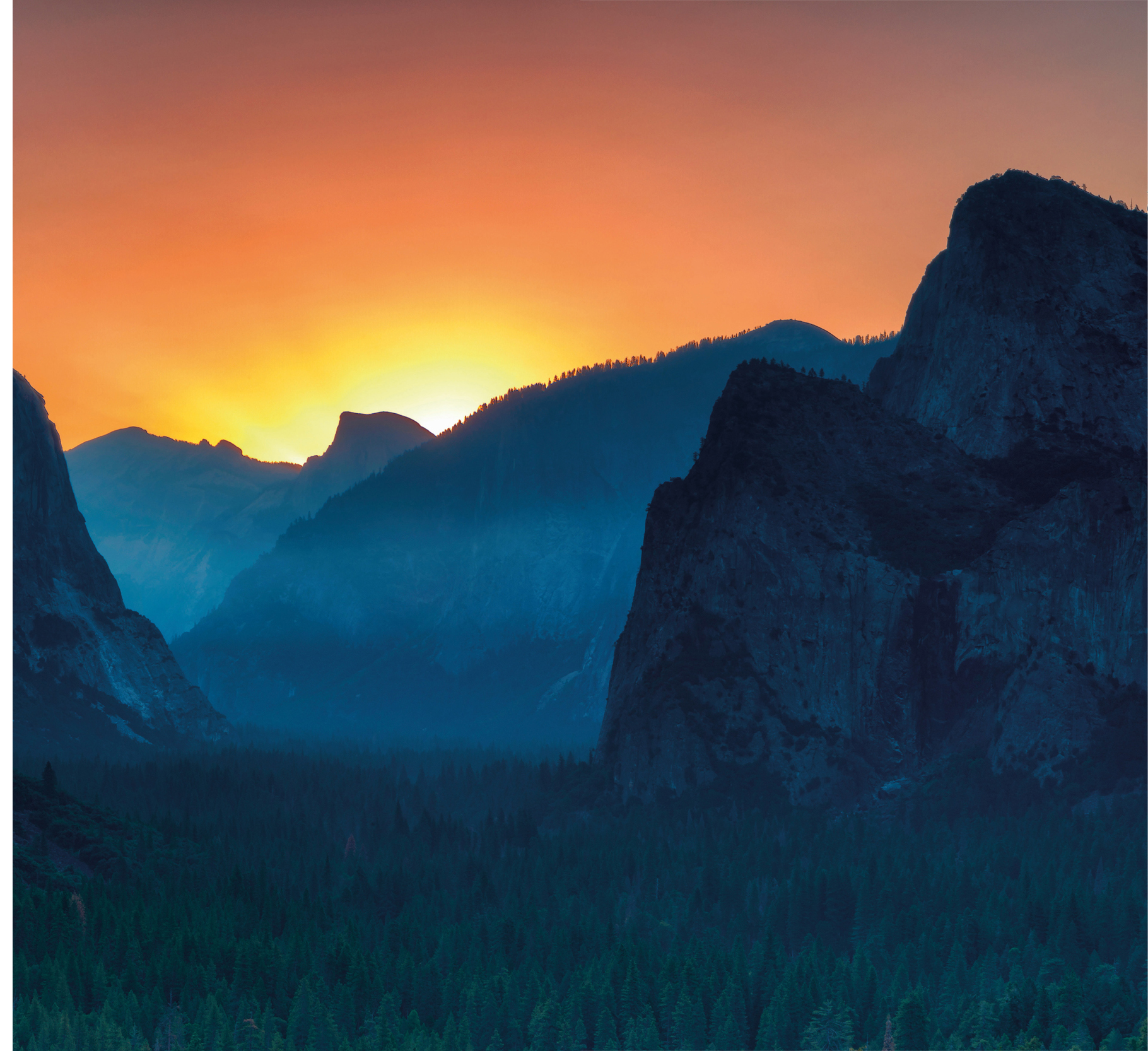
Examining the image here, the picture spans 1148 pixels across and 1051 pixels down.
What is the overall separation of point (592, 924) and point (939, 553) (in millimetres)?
64504

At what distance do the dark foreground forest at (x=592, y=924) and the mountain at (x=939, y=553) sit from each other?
7.22 metres

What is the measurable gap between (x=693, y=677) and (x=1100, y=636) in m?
41.1

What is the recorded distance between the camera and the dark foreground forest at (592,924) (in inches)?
3270

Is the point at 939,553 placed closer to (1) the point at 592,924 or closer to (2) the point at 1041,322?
(2) the point at 1041,322

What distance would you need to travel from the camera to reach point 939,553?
15875 centimetres

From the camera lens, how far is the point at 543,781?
191125 mm

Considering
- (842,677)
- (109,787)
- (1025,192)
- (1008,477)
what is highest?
(1025,192)

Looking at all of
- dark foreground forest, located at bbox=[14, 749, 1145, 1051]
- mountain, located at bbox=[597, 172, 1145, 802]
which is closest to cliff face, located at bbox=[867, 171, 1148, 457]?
mountain, located at bbox=[597, 172, 1145, 802]

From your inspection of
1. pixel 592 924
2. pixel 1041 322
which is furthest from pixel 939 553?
pixel 592 924

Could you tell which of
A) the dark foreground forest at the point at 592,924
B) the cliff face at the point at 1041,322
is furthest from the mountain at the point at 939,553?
the dark foreground forest at the point at 592,924

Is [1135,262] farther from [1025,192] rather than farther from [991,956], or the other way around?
[991,956]

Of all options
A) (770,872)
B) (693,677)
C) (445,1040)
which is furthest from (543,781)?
(445,1040)

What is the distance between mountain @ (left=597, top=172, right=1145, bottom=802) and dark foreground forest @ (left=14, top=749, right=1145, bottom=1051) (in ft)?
23.7

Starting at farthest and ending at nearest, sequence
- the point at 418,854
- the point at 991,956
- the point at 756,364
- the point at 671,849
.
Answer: the point at 756,364 → the point at 418,854 → the point at 671,849 → the point at 991,956
